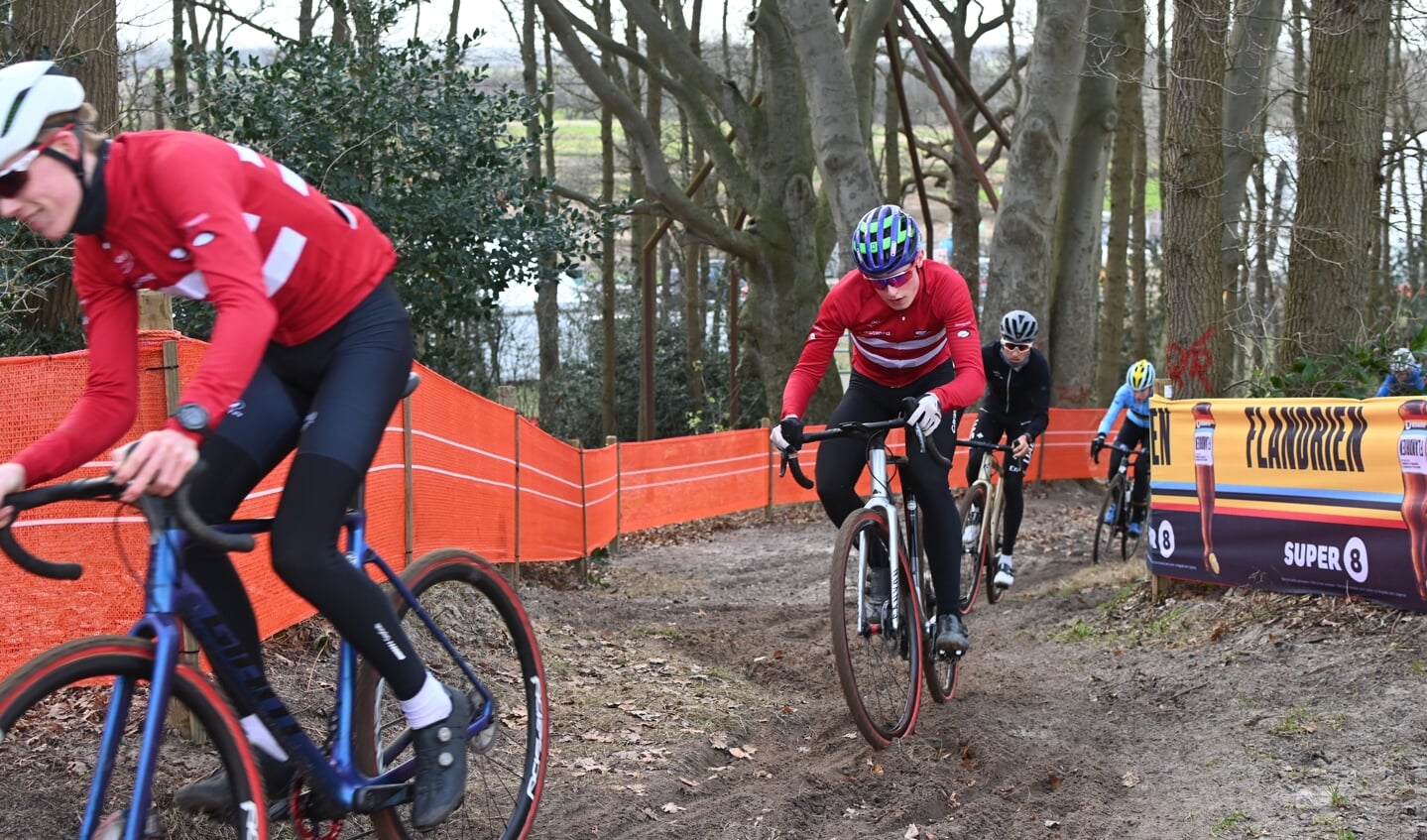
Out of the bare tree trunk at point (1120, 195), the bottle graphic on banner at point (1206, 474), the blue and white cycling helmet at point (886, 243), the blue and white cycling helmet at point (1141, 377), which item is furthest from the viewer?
the bare tree trunk at point (1120, 195)

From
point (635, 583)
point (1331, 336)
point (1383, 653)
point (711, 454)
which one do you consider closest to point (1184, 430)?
point (1383, 653)

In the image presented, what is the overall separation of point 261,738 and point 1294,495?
6.09 metres

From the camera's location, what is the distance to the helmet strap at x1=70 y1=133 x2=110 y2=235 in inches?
109

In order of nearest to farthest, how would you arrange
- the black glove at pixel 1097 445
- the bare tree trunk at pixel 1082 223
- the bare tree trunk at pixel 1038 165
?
the black glove at pixel 1097 445, the bare tree trunk at pixel 1038 165, the bare tree trunk at pixel 1082 223

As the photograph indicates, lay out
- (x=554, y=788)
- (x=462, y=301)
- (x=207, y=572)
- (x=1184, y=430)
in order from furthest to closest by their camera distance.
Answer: (x=462, y=301)
(x=1184, y=430)
(x=554, y=788)
(x=207, y=572)

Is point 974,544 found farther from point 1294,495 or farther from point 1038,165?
point 1038,165

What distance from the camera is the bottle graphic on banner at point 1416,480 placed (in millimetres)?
6414

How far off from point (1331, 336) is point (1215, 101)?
262 cm

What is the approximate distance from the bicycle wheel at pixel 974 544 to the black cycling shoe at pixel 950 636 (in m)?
3.09

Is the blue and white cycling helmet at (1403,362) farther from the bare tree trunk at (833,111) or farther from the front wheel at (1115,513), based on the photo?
the bare tree trunk at (833,111)

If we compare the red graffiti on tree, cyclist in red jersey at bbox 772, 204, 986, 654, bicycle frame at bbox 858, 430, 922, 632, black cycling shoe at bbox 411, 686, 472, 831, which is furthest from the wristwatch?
the red graffiti on tree

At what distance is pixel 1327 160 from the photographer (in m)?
11.0

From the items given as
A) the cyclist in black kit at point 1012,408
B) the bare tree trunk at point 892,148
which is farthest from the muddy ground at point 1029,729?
the bare tree trunk at point 892,148

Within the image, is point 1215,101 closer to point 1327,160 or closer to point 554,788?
point 1327,160
